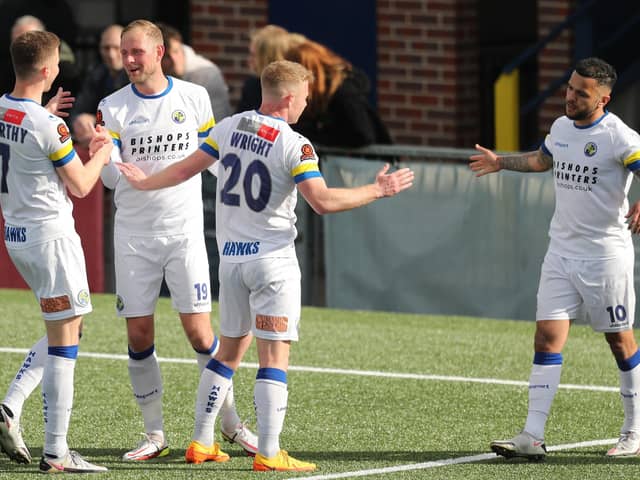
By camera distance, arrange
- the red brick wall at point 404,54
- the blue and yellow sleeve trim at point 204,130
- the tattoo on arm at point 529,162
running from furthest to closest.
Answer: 1. the red brick wall at point 404,54
2. the tattoo on arm at point 529,162
3. the blue and yellow sleeve trim at point 204,130

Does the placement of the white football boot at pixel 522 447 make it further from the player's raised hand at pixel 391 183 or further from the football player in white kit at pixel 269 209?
the player's raised hand at pixel 391 183

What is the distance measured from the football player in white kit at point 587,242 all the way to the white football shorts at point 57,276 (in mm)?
2176

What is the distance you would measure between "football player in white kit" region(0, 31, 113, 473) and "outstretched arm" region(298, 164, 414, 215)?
3.23ft

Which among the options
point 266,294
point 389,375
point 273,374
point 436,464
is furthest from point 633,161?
point 389,375

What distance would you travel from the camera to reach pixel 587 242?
26.2 ft

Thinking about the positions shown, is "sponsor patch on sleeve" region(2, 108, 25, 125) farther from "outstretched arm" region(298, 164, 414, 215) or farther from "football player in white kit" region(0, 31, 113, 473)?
"outstretched arm" region(298, 164, 414, 215)

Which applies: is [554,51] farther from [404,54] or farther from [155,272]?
[155,272]

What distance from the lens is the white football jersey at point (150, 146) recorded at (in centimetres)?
→ 789

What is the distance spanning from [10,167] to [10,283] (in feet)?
23.6

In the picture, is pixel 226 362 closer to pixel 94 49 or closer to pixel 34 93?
pixel 34 93

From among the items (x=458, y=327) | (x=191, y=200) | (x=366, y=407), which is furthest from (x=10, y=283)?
(x=191, y=200)

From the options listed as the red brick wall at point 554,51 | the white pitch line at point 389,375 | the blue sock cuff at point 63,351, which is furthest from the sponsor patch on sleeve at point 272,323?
the red brick wall at point 554,51

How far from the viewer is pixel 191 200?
8.06 m

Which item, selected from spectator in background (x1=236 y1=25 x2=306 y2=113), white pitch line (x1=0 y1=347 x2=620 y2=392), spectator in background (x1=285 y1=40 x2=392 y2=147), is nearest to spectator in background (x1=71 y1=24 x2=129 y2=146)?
spectator in background (x1=285 y1=40 x2=392 y2=147)
